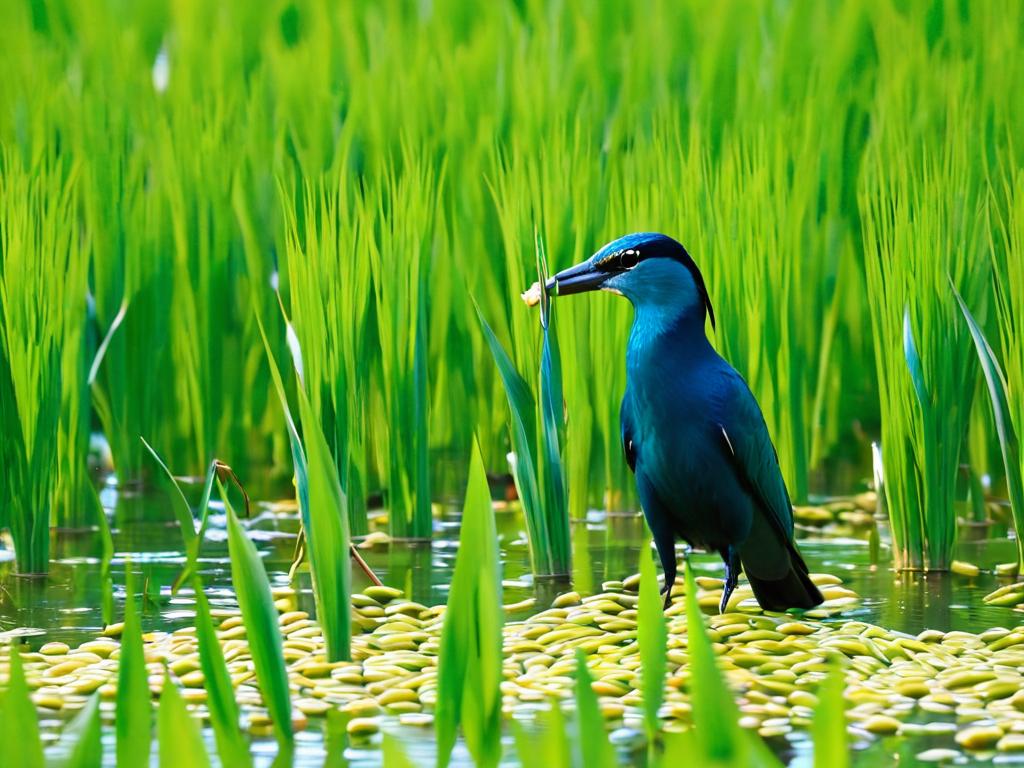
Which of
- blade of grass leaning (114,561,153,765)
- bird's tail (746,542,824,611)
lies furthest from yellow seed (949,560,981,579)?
blade of grass leaning (114,561,153,765)

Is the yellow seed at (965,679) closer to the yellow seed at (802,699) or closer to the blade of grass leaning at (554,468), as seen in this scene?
the yellow seed at (802,699)

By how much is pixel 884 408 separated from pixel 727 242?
773 millimetres

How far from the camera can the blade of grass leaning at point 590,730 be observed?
247 centimetres

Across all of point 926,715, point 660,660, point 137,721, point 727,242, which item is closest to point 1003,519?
point 727,242

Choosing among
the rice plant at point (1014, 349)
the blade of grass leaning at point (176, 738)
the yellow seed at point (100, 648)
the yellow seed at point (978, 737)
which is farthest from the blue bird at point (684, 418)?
the blade of grass leaning at point (176, 738)

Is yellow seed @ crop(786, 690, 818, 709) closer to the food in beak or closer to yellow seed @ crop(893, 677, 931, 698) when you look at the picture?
yellow seed @ crop(893, 677, 931, 698)

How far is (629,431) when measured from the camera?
432 centimetres

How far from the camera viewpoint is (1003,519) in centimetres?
567

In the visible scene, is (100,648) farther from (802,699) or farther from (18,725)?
(802,699)

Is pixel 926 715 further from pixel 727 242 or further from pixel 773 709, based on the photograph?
pixel 727 242

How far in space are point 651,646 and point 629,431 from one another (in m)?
1.14

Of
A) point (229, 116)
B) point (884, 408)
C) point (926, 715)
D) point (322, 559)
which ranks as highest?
point (229, 116)

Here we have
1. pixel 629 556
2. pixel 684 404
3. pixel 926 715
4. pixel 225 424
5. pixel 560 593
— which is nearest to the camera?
pixel 926 715

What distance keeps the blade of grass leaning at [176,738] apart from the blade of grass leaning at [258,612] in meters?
0.67
